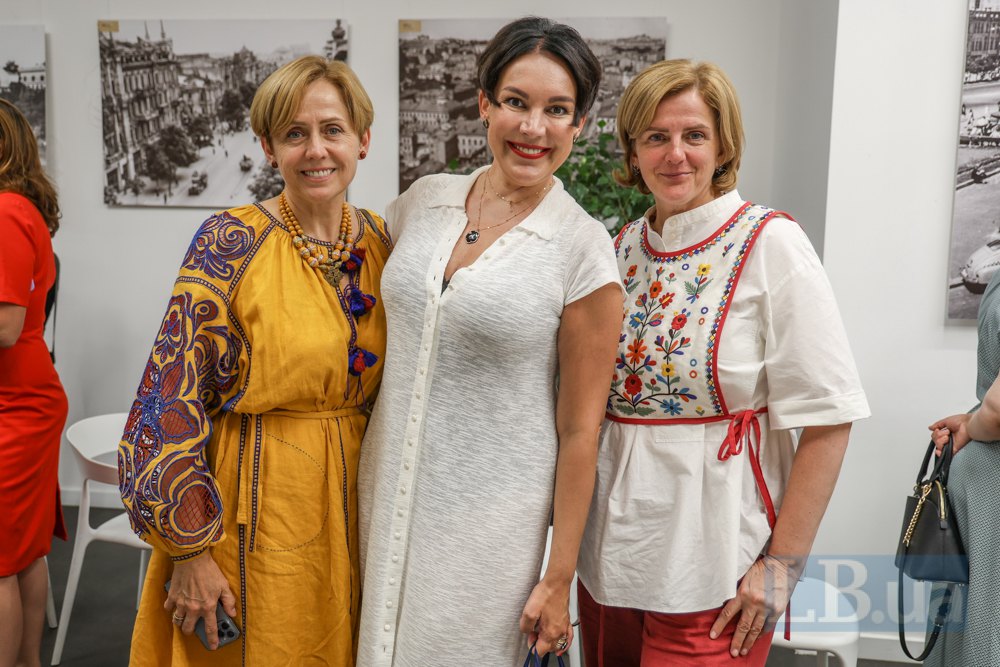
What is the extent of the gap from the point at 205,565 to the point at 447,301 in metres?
0.63

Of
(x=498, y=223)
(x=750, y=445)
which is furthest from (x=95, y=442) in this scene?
(x=750, y=445)

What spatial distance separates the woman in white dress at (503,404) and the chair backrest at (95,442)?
1.59 meters

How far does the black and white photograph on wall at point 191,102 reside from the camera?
404 cm

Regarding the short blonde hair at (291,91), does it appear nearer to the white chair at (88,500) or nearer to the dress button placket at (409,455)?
the dress button placket at (409,455)

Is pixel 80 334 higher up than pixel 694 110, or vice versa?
pixel 694 110

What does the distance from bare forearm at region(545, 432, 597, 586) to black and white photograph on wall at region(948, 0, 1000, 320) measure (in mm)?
2167

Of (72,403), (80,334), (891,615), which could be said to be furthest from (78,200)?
(891,615)

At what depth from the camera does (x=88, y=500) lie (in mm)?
2822

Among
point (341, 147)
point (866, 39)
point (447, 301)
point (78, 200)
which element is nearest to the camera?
point (447, 301)

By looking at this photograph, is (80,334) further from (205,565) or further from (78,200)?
(205,565)

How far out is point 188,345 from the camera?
136cm

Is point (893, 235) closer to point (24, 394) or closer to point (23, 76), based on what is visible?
point (24, 394)

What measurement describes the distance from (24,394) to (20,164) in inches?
26.7

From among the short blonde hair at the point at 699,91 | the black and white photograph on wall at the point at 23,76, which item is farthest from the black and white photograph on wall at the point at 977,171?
the black and white photograph on wall at the point at 23,76
